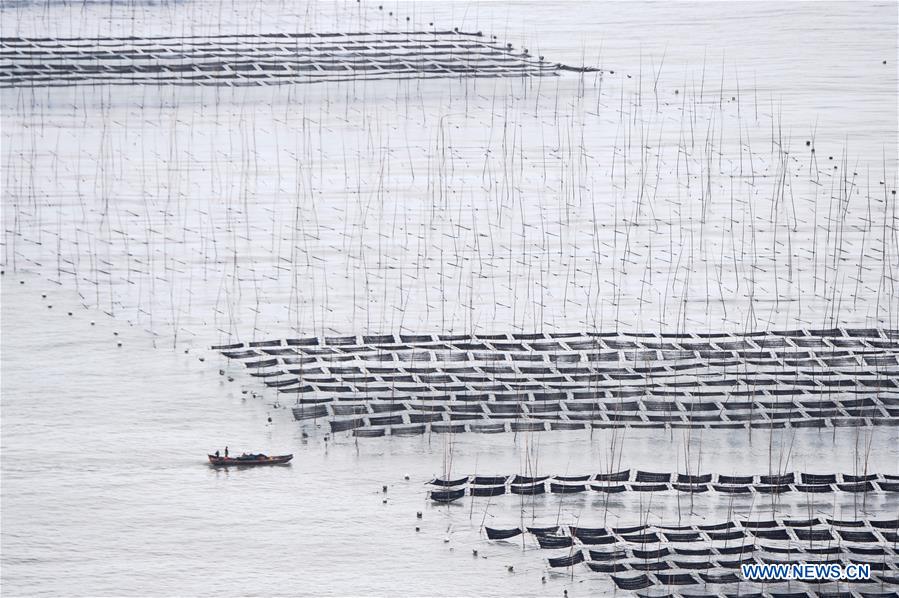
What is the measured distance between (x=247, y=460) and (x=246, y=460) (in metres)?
0.03

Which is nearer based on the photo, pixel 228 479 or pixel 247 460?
pixel 228 479

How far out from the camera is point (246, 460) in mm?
52375

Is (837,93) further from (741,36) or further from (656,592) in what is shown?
(656,592)

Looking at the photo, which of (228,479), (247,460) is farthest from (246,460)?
(228,479)

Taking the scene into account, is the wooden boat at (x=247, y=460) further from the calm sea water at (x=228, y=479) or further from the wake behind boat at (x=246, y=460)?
the calm sea water at (x=228, y=479)

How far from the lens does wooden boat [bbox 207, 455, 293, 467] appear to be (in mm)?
52375

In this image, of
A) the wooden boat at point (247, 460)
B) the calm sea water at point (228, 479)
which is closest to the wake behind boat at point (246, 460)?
the wooden boat at point (247, 460)

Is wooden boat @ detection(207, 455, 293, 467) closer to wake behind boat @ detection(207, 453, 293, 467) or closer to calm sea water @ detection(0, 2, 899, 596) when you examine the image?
wake behind boat @ detection(207, 453, 293, 467)

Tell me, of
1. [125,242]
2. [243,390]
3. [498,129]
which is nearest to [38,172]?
[125,242]

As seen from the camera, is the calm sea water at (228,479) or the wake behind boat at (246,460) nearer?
the calm sea water at (228,479)

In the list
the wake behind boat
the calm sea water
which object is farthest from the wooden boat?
the calm sea water

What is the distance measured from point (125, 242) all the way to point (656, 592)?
1402 inches

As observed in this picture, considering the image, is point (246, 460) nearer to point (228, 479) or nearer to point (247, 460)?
point (247, 460)

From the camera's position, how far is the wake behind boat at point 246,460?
172ft
